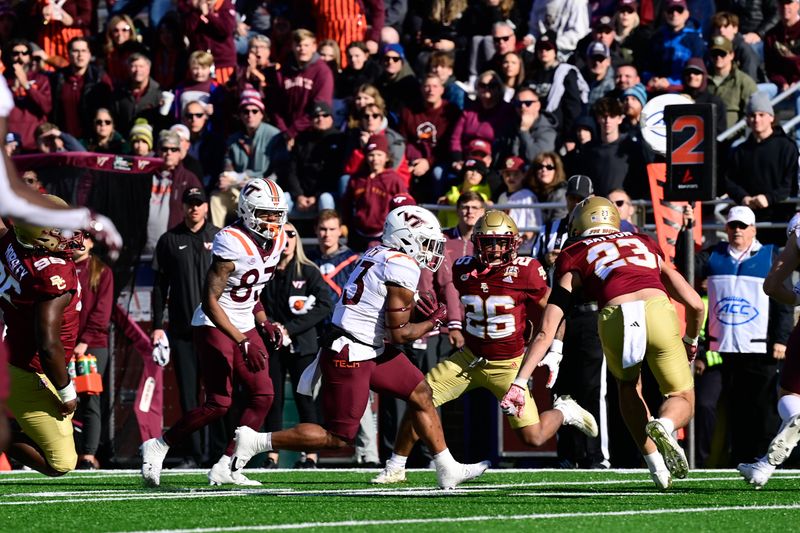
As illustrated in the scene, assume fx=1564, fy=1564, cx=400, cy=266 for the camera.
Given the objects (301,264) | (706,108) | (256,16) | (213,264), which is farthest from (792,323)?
(256,16)

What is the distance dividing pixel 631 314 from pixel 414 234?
1.45 m

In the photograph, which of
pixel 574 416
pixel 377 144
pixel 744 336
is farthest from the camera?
pixel 377 144

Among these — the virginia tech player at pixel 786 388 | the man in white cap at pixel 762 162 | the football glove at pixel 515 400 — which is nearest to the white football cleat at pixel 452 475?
the football glove at pixel 515 400

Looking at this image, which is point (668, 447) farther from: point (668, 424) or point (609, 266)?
point (609, 266)

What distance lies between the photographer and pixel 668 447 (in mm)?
8344

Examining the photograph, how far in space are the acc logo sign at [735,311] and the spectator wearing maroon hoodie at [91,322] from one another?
193 inches

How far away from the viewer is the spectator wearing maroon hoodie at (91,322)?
12.7 meters

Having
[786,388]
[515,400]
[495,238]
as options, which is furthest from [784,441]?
[495,238]

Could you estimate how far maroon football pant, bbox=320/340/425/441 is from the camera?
913 centimetres

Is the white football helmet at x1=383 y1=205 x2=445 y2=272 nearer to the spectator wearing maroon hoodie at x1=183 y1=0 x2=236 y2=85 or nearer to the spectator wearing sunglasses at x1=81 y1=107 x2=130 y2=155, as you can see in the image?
the spectator wearing sunglasses at x1=81 y1=107 x2=130 y2=155

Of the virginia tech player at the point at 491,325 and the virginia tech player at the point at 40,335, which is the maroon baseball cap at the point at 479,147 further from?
the virginia tech player at the point at 40,335

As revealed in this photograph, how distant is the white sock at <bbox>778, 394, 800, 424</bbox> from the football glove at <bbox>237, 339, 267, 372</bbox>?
325cm

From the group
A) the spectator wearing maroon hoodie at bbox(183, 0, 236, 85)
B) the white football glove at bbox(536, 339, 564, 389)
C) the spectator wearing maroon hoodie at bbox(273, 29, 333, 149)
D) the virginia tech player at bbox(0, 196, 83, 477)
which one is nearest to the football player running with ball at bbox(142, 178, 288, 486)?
the virginia tech player at bbox(0, 196, 83, 477)

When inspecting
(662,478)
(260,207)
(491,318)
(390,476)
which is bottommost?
(390,476)
